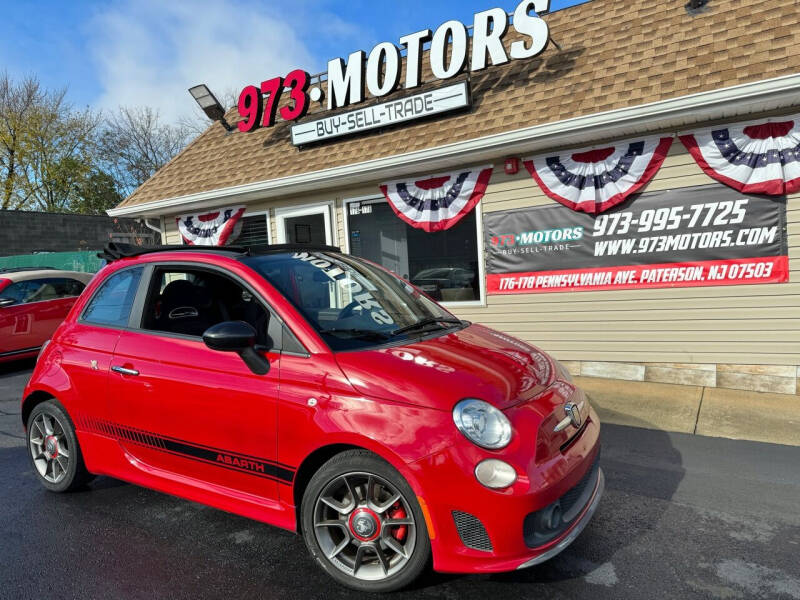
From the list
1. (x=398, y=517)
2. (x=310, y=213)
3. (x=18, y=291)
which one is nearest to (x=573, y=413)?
(x=398, y=517)

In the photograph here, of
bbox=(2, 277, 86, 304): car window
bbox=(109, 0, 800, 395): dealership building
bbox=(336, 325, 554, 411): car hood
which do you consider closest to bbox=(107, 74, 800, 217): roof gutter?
bbox=(109, 0, 800, 395): dealership building

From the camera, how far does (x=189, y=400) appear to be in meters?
2.93

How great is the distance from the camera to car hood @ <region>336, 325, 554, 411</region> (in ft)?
7.91

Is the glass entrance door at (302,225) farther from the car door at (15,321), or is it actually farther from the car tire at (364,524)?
the car tire at (364,524)

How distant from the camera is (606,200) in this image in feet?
20.8

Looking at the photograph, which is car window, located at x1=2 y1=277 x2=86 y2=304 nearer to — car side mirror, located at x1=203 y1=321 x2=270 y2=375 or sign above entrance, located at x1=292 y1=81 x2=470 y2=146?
sign above entrance, located at x1=292 y1=81 x2=470 y2=146

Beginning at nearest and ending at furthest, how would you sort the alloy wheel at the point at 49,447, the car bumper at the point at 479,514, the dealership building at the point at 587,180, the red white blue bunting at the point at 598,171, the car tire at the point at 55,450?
1. the car bumper at the point at 479,514
2. the car tire at the point at 55,450
3. the alloy wheel at the point at 49,447
4. the dealership building at the point at 587,180
5. the red white blue bunting at the point at 598,171

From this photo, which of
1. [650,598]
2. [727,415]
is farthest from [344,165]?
[650,598]

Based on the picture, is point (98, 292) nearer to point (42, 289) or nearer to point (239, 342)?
point (239, 342)

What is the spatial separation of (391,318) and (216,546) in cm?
158

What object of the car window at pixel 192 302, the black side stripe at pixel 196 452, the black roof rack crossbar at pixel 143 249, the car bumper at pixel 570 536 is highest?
the black roof rack crossbar at pixel 143 249

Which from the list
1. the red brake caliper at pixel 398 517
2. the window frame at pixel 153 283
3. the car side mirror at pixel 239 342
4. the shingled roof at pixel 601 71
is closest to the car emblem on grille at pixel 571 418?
the red brake caliper at pixel 398 517

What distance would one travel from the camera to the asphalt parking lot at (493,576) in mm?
2539

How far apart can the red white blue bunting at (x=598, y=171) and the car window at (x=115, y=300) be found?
4886 mm
